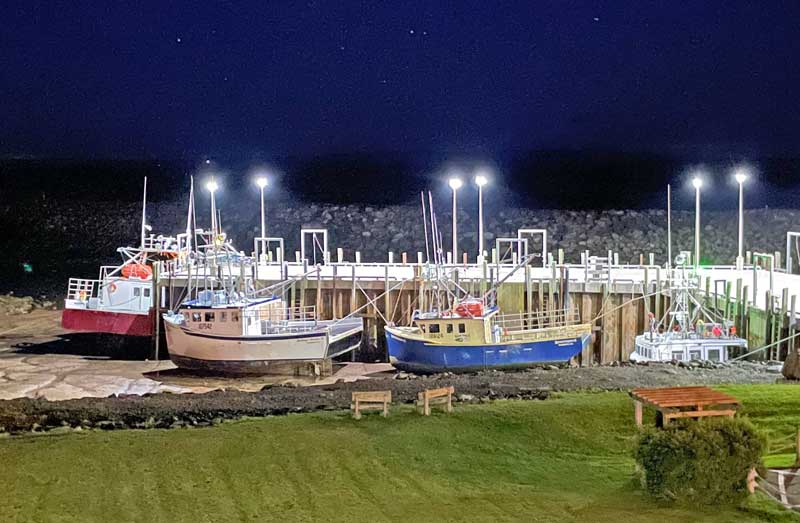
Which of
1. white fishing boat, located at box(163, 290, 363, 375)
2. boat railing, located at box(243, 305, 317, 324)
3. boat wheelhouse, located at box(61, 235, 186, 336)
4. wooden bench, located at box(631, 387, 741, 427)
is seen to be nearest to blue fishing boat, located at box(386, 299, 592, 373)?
white fishing boat, located at box(163, 290, 363, 375)

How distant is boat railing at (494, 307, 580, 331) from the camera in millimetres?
29344

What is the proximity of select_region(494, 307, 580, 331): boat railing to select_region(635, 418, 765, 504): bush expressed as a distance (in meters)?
17.1

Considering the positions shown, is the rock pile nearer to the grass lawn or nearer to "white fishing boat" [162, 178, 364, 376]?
"white fishing boat" [162, 178, 364, 376]

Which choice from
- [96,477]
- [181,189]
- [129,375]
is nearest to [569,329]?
[129,375]

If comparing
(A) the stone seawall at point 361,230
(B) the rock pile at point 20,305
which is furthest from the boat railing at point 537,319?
(A) the stone seawall at point 361,230

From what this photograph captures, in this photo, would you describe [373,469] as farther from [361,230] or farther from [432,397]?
[361,230]

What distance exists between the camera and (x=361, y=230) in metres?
71.1

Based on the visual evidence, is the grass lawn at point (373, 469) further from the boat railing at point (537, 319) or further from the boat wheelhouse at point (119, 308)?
the boat wheelhouse at point (119, 308)

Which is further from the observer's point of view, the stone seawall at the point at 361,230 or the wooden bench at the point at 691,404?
the stone seawall at the point at 361,230

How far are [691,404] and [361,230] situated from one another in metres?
59.4

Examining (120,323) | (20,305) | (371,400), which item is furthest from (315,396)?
(20,305)

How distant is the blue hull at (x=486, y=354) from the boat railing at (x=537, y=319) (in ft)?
4.27

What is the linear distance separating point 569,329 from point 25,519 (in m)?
18.9

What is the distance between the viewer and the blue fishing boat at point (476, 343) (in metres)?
27.7
